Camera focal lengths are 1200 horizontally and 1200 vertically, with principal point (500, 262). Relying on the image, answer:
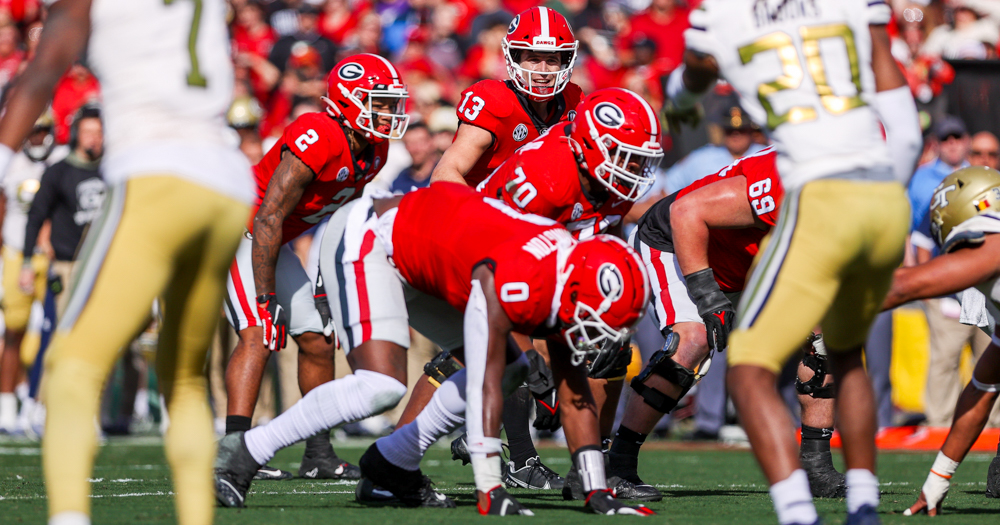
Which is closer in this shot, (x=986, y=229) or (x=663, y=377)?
(x=986, y=229)

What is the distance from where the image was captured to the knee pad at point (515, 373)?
4660mm

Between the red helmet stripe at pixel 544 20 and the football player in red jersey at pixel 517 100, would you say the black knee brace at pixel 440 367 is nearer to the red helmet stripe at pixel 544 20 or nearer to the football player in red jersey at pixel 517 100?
the football player in red jersey at pixel 517 100

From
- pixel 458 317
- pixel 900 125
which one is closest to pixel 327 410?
pixel 458 317

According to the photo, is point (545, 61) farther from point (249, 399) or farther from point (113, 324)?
point (113, 324)

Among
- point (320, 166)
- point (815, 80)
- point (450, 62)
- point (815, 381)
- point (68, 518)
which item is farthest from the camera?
point (450, 62)

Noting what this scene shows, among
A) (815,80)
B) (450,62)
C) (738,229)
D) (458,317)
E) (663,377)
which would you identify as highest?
(450,62)

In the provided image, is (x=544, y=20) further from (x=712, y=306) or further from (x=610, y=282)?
(x=610, y=282)

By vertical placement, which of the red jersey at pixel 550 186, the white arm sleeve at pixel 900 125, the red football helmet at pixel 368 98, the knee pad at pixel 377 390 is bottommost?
the knee pad at pixel 377 390

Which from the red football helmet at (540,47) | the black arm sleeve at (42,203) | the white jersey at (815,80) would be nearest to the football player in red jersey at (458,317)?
the white jersey at (815,80)

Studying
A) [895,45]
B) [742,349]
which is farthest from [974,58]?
[742,349]

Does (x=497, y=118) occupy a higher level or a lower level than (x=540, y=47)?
lower

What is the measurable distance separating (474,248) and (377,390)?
73cm

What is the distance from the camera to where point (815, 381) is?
571 centimetres

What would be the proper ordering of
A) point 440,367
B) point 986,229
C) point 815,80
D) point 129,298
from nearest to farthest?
point 129,298, point 815,80, point 986,229, point 440,367
